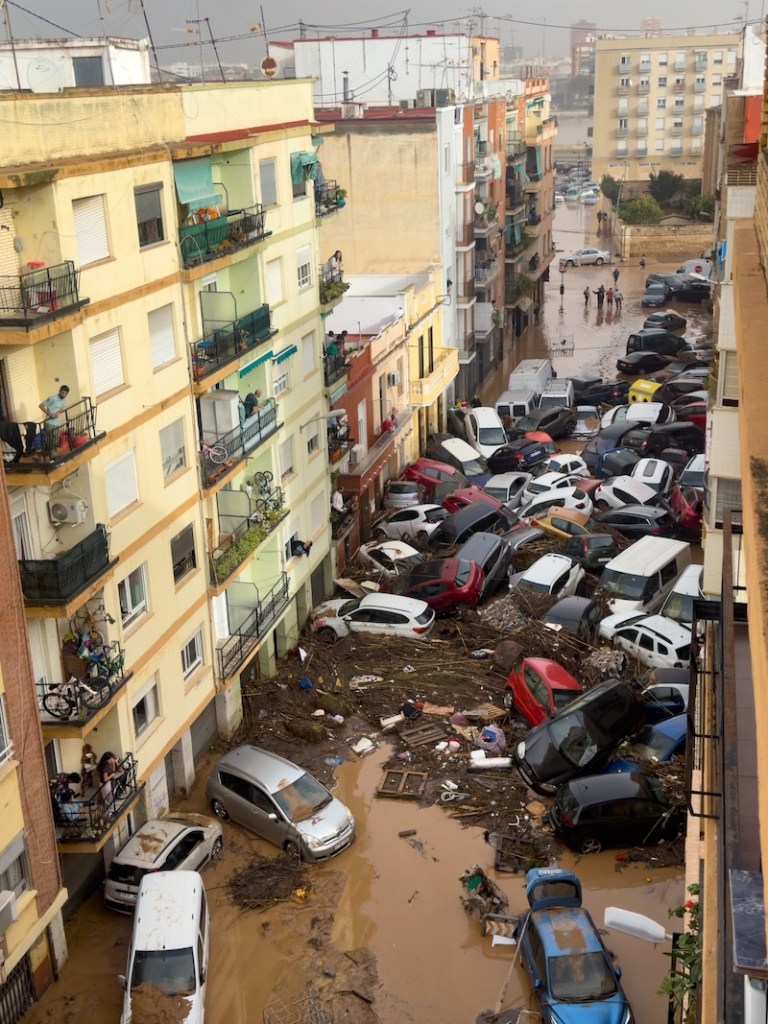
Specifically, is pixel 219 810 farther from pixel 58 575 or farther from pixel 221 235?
pixel 221 235

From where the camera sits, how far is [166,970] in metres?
16.1

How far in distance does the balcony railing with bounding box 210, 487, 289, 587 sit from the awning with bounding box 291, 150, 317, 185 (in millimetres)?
7175

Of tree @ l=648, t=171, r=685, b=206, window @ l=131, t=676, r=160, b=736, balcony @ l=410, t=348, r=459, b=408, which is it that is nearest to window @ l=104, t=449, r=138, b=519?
window @ l=131, t=676, r=160, b=736

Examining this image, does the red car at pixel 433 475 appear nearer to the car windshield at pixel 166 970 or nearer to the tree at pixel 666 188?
the car windshield at pixel 166 970

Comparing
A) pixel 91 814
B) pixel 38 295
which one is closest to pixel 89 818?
pixel 91 814

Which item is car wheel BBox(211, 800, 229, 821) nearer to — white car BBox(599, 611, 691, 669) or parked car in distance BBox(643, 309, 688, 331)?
white car BBox(599, 611, 691, 669)

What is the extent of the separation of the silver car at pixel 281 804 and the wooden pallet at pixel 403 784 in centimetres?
131

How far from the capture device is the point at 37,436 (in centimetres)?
1503

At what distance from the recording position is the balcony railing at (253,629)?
21922 millimetres

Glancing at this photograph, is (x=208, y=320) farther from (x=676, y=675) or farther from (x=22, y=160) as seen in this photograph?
(x=676, y=675)

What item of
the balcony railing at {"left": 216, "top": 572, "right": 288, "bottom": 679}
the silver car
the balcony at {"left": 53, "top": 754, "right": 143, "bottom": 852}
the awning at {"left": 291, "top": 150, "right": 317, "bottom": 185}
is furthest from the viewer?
the awning at {"left": 291, "top": 150, "right": 317, "bottom": 185}

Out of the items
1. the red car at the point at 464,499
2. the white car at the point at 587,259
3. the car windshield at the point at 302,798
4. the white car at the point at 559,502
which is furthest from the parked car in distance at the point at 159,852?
the white car at the point at 587,259

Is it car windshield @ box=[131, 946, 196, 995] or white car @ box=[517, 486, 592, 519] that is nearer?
car windshield @ box=[131, 946, 196, 995]

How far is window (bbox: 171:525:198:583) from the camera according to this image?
20.0m
